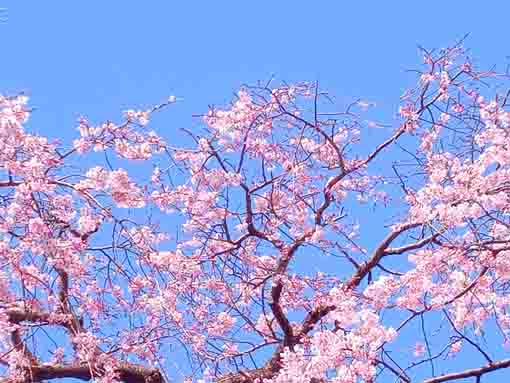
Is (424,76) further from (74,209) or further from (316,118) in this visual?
(74,209)

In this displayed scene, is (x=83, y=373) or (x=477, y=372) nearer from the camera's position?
(x=477, y=372)

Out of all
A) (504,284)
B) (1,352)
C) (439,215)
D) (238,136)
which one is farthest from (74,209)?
(504,284)

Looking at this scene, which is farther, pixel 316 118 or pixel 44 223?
pixel 316 118

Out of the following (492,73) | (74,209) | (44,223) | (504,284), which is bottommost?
(504,284)

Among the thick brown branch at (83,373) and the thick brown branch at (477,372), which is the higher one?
the thick brown branch at (83,373)

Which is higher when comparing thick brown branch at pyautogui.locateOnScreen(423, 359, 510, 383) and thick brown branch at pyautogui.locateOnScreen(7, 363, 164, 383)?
thick brown branch at pyautogui.locateOnScreen(7, 363, 164, 383)

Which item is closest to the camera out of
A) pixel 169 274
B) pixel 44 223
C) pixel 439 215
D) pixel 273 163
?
pixel 44 223

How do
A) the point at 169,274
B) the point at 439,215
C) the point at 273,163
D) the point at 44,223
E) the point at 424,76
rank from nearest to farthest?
the point at 44,223 → the point at 439,215 → the point at 169,274 → the point at 424,76 → the point at 273,163

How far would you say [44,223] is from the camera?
4988mm

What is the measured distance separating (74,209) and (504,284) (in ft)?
9.80

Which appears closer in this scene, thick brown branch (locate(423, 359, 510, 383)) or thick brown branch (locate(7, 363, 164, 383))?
thick brown branch (locate(423, 359, 510, 383))

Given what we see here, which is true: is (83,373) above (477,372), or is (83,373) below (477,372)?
above

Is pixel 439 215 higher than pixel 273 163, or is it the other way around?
pixel 273 163

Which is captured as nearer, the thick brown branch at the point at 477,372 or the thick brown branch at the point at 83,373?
the thick brown branch at the point at 477,372
